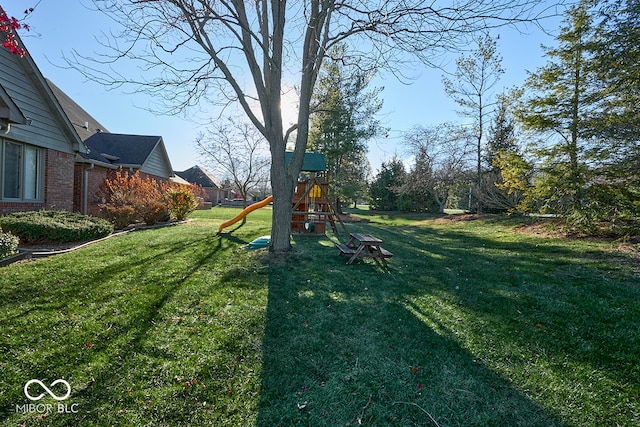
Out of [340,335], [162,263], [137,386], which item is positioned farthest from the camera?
[162,263]

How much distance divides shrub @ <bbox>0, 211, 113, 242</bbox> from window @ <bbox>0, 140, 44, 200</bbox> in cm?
134

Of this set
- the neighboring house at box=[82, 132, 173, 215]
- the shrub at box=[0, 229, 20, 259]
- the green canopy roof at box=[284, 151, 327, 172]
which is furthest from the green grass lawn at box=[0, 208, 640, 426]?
the neighboring house at box=[82, 132, 173, 215]

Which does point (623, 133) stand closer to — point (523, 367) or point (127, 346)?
point (523, 367)

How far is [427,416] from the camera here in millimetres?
2270

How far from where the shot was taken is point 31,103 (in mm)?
8531

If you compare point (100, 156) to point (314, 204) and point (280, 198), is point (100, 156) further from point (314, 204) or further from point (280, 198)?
point (280, 198)

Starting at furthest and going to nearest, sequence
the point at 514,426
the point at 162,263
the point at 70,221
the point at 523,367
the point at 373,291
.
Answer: the point at 70,221
the point at 162,263
the point at 373,291
the point at 523,367
the point at 514,426

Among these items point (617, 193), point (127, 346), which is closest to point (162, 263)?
point (127, 346)

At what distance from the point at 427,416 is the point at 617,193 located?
11092 mm

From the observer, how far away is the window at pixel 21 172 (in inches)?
312

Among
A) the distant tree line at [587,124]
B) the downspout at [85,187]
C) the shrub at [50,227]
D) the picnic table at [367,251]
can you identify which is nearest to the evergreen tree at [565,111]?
the distant tree line at [587,124]

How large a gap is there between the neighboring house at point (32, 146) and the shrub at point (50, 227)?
130cm

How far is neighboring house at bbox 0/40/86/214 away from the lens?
7.88m

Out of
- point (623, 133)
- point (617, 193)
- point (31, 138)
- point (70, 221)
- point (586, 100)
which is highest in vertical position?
point (586, 100)
